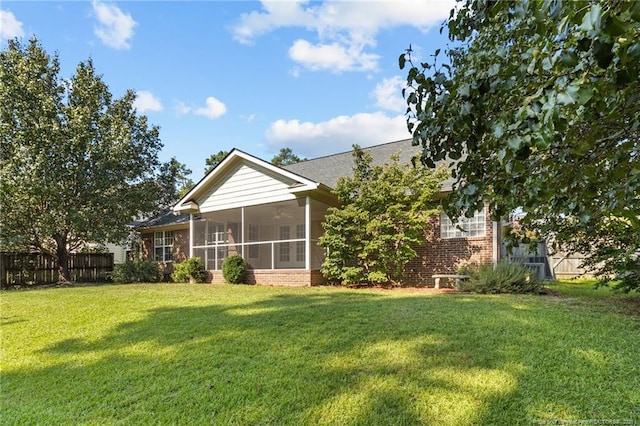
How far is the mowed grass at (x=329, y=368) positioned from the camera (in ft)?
9.35

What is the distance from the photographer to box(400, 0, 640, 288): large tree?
105cm

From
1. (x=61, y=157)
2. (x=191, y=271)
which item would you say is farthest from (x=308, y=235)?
(x=61, y=157)

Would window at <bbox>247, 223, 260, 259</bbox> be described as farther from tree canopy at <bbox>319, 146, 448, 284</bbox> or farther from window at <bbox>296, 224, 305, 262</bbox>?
tree canopy at <bbox>319, 146, 448, 284</bbox>

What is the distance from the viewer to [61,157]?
14.9m

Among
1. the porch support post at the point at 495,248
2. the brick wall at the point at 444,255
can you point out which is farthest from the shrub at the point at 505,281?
the brick wall at the point at 444,255

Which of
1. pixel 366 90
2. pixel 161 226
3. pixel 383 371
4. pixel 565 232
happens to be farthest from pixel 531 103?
pixel 161 226

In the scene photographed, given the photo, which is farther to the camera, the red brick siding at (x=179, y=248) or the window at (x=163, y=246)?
the window at (x=163, y=246)

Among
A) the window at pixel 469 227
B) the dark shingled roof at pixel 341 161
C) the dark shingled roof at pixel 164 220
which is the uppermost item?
the dark shingled roof at pixel 341 161

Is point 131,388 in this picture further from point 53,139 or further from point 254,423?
point 53,139

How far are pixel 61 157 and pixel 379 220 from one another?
498 inches

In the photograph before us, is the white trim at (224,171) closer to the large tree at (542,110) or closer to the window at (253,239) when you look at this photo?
the window at (253,239)

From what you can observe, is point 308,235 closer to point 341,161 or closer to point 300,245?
point 341,161

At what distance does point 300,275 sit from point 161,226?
9.62m

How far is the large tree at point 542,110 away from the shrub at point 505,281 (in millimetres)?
7713
